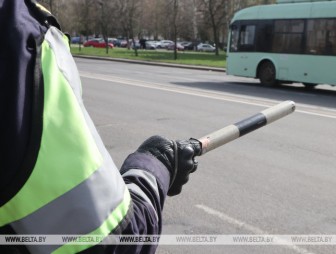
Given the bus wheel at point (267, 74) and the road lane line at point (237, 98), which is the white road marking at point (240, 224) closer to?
the road lane line at point (237, 98)

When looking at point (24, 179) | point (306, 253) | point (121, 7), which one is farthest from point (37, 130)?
point (121, 7)

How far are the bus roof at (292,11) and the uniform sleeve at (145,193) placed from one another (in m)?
15.7

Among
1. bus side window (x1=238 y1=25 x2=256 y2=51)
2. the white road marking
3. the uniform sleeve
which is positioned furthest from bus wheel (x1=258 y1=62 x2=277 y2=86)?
the uniform sleeve

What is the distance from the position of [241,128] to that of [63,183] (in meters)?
1.02

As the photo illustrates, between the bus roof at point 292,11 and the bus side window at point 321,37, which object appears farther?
the bus roof at point 292,11

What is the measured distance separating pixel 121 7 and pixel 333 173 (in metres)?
50.8

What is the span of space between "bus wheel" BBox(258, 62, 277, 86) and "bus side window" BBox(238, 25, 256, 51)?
86 centimetres

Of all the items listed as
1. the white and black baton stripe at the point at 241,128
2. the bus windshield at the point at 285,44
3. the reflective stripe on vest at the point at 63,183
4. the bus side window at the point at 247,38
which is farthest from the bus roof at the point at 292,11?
the reflective stripe on vest at the point at 63,183

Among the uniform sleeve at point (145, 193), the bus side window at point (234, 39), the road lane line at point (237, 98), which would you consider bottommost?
the road lane line at point (237, 98)

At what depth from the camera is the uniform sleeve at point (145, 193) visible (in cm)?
111

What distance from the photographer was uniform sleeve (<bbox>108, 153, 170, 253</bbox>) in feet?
3.65

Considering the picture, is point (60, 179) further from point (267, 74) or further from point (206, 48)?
point (206, 48)

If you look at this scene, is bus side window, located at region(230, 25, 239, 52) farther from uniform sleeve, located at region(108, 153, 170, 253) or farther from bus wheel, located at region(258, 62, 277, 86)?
uniform sleeve, located at region(108, 153, 170, 253)

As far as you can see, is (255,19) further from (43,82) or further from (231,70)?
(43,82)
